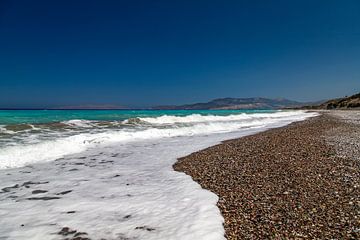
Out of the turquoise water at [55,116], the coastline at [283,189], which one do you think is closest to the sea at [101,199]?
the coastline at [283,189]

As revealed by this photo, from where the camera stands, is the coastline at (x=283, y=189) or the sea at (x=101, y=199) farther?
the sea at (x=101, y=199)

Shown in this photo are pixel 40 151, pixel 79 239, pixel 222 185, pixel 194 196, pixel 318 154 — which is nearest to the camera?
pixel 79 239

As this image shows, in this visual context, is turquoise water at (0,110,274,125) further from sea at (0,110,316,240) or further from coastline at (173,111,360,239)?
coastline at (173,111,360,239)

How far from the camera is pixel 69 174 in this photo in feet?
28.4

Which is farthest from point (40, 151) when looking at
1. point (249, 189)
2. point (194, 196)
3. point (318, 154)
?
point (318, 154)

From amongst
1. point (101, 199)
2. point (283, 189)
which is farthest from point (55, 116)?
point (283, 189)

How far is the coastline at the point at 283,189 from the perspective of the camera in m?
4.60

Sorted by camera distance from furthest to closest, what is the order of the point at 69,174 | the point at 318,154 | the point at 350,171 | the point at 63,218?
the point at 318,154 → the point at 69,174 → the point at 350,171 → the point at 63,218

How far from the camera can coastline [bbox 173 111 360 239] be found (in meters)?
4.60

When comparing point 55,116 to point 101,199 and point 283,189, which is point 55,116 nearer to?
point 101,199

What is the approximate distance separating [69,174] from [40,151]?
3753mm

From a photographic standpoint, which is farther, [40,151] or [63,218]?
[40,151]

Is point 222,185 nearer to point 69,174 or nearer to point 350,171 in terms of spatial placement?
point 350,171

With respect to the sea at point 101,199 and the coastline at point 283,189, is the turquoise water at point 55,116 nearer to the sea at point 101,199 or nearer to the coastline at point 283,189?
the sea at point 101,199
